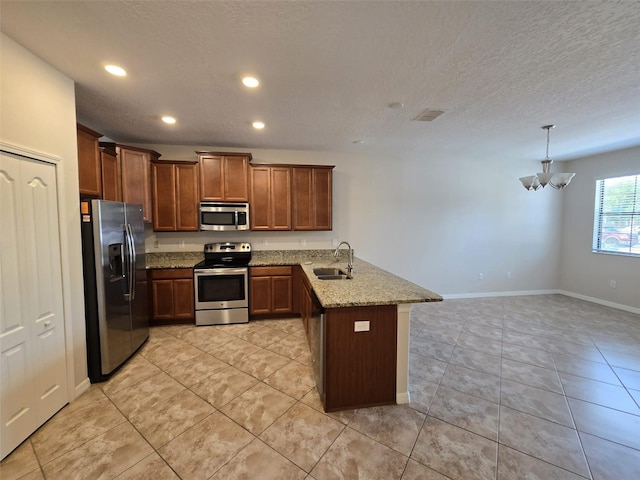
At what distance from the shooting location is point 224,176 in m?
3.98

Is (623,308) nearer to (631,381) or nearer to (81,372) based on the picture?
(631,381)

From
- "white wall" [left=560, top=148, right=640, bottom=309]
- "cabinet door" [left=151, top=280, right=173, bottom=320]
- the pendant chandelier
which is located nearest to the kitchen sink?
"cabinet door" [left=151, top=280, right=173, bottom=320]

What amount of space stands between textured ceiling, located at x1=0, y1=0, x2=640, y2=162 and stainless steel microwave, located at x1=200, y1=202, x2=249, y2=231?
3.72 feet

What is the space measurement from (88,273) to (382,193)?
4.29 m

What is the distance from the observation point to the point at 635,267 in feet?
14.3

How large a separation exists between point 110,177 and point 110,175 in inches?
1.0

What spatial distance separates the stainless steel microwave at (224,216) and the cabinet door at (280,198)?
43cm

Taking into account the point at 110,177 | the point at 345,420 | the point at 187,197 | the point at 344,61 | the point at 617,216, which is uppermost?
the point at 344,61

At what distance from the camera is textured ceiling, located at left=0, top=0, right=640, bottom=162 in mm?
1512

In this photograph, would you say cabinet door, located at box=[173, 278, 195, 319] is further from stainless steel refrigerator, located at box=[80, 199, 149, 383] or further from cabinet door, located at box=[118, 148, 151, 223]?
cabinet door, located at box=[118, 148, 151, 223]

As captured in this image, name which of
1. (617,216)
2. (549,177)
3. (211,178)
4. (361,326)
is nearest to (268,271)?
(211,178)

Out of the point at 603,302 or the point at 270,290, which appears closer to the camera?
the point at 270,290

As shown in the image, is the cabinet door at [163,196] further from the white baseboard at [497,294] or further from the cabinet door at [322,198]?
the white baseboard at [497,294]

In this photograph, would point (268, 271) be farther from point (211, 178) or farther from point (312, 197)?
point (211, 178)
